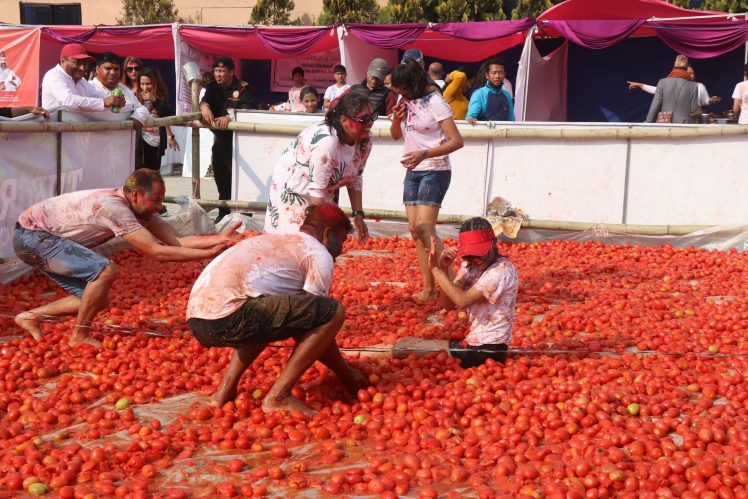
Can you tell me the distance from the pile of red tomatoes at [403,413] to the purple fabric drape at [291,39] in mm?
11314

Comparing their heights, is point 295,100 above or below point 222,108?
above

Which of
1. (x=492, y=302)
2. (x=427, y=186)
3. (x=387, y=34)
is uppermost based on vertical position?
(x=387, y=34)

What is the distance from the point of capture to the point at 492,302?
216 inches

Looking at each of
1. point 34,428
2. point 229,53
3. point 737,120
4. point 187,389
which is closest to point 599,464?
point 187,389

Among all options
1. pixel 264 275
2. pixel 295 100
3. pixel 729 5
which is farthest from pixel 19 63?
pixel 264 275

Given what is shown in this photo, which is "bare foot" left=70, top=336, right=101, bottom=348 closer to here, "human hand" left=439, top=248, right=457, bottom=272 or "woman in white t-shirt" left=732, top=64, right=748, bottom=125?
"human hand" left=439, top=248, right=457, bottom=272

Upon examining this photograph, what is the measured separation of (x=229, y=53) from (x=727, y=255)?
Answer: 13.0m

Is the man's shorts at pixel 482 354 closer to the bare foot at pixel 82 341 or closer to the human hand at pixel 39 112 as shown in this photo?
the bare foot at pixel 82 341

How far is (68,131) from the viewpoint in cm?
874

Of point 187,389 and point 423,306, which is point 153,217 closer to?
point 187,389

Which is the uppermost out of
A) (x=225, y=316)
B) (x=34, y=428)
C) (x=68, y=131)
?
(x=68, y=131)

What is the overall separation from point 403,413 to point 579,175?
6.32 m

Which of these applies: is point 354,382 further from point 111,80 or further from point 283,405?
point 111,80

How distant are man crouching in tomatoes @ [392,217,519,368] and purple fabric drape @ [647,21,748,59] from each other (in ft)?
37.2
